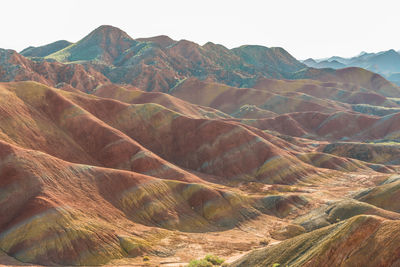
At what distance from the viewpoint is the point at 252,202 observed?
66.1m

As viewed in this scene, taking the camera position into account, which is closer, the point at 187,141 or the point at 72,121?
the point at 72,121

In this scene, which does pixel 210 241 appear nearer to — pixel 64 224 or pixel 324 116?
pixel 64 224

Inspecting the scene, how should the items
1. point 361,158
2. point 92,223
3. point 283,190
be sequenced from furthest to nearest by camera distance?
1. point 361,158
2. point 283,190
3. point 92,223

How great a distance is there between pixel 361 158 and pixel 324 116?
180 ft

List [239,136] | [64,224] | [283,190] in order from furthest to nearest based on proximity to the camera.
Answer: [239,136] < [283,190] < [64,224]

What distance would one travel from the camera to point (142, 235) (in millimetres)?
48281

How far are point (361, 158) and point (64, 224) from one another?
104m

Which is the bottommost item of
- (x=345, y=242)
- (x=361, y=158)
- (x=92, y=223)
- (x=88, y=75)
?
(x=361, y=158)

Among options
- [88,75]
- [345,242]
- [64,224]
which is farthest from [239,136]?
[88,75]

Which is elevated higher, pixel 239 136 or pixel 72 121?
pixel 72 121

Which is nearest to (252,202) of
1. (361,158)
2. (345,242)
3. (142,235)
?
(142,235)

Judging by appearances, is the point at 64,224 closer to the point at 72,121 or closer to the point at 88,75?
the point at 72,121

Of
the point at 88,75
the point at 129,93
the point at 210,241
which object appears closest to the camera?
the point at 210,241

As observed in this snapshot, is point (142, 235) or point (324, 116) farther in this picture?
point (324, 116)
